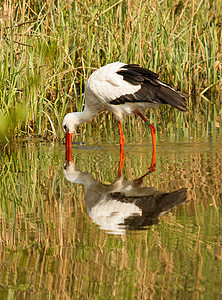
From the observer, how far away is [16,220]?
4.05 meters

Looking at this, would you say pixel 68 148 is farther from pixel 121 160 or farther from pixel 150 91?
pixel 150 91

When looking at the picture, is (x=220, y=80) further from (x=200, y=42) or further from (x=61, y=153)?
(x=61, y=153)

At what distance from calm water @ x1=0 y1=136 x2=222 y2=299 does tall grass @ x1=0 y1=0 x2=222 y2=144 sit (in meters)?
2.09

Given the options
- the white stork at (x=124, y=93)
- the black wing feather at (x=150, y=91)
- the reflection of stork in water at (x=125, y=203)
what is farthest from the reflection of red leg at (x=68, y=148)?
the reflection of stork in water at (x=125, y=203)

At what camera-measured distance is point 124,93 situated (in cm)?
704

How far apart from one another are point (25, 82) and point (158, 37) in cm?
366

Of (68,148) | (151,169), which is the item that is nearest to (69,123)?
(68,148)

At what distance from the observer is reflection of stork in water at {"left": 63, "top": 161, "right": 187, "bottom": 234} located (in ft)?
12.7

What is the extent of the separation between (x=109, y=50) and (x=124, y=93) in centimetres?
328

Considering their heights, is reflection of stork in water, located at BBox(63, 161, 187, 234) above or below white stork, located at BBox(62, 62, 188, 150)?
below

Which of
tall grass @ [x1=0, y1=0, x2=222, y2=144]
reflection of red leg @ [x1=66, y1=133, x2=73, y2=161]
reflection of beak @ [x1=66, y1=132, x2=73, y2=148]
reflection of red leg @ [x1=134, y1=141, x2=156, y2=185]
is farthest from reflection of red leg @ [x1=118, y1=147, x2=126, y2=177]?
tall grass @ [x1=0, y1=0, x2=222, y2=144]

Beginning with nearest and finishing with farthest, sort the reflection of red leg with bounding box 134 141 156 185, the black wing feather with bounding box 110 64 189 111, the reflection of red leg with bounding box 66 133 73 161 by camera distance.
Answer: the reflection of red leg with bounding box 134 141 156 185 < the black wing feather with bounding box 110 64 189 111 < the reflection of red leg with bounding box 66 133 73 161

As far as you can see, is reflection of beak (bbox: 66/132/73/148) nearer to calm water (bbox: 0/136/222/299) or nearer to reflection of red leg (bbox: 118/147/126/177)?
reflection of red leg (bbox: 118/147/126/177)

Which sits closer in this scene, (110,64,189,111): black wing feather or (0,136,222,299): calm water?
(0,136,222,299): calm water
